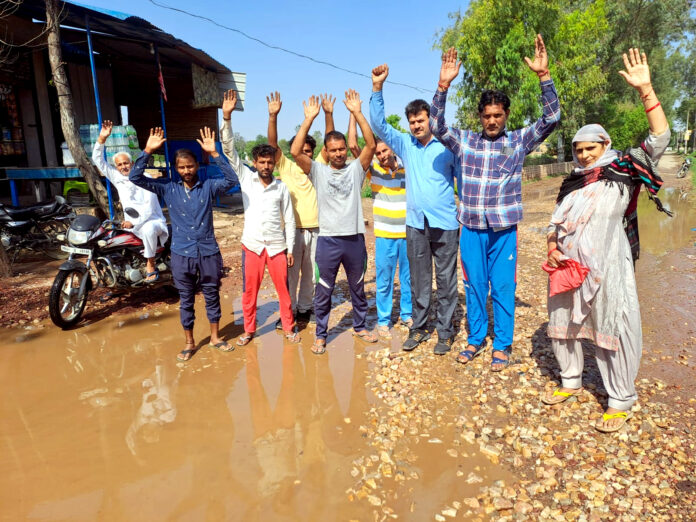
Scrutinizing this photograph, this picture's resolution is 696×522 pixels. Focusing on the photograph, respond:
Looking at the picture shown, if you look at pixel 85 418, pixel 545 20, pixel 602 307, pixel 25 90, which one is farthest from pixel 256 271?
pixel 545 20

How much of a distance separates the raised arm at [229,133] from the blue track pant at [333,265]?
3.43 ft

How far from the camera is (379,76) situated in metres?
4.03

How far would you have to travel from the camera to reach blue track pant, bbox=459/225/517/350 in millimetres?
3746

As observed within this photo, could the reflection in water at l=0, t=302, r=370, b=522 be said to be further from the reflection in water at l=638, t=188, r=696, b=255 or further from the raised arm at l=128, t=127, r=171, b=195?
the reflection in water at l=638, t=188, r=696, b=255

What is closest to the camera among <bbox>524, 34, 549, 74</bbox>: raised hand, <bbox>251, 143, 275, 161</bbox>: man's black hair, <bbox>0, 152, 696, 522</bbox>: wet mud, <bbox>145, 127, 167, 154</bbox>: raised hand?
<bbox>0, 152, 696, 522</bbox>: wet mud

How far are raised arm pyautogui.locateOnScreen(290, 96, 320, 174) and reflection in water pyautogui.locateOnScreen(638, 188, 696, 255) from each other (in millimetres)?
6877

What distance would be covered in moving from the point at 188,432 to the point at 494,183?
294 centimetres

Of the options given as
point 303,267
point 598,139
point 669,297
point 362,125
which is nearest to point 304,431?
point 303,267

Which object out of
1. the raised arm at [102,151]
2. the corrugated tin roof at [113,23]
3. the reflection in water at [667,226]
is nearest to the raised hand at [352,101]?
the raised arm at [102,151]

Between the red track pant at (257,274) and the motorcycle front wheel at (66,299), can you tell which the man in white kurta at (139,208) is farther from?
the red track pant at (257,274)

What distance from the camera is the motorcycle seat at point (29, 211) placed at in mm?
7406

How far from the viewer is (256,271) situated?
438 centimetres

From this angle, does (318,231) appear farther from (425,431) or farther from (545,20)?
(545,20)

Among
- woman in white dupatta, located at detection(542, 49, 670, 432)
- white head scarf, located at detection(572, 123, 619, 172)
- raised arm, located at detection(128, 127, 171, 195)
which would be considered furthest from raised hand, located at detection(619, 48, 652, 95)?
raised arm, located at detection(128, 127, 171, 195)
